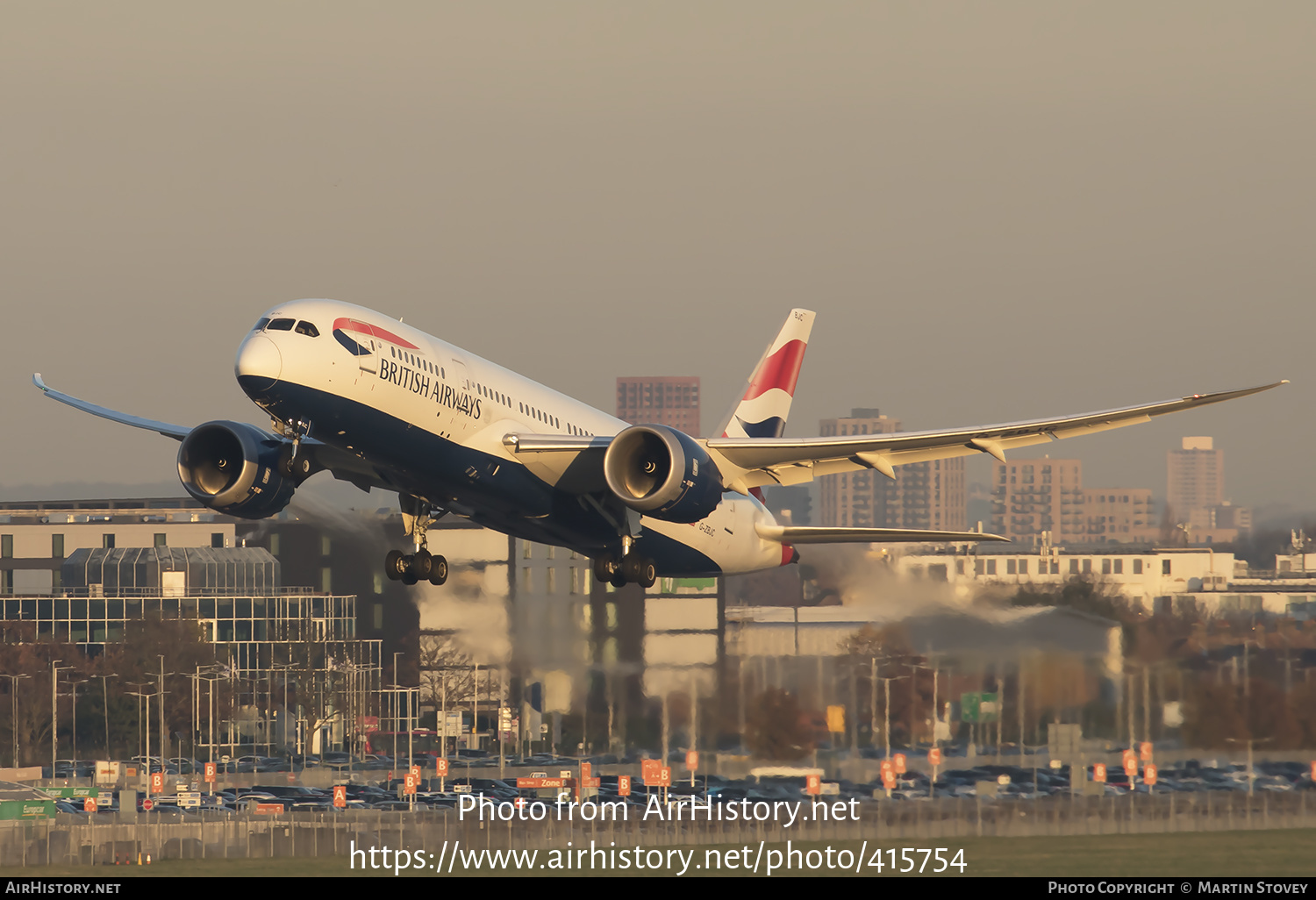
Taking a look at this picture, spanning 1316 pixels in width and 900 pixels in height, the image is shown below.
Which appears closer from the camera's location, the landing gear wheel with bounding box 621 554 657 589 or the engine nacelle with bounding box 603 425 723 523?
the engine nacelle with bounding box 603 425 723 523

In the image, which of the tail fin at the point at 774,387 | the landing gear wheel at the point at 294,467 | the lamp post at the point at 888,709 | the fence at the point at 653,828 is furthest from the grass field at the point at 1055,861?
the landing gear wheel at the point at 294,467

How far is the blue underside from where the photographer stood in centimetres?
3212

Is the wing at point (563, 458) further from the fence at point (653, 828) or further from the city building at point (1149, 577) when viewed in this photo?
the fence at point (653, 828)

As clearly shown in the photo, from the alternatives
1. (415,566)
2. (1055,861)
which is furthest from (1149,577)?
(415,566)

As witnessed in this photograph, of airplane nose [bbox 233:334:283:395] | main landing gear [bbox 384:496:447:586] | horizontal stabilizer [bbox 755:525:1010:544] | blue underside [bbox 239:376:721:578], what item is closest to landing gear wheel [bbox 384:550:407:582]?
main landing gear [bbox 384:496:447:586]

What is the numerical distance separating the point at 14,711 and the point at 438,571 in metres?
43.7

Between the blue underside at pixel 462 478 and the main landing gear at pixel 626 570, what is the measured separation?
61 centimetres

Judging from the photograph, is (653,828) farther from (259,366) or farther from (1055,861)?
(259,366)

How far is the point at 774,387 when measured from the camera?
47.7 m

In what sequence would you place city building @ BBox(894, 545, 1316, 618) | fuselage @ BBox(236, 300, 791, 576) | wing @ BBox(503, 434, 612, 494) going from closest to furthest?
fuselage @ BBox(236, 300, 791, 576) → wing @ BBox(503, 434, 612, 494) → city building @ BBox(894, 545, 1316, 618)

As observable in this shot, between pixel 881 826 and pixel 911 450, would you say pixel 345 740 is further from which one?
pixel 911 450

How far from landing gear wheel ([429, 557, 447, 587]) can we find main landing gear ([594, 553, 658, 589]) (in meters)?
3.34

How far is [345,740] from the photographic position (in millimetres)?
75188

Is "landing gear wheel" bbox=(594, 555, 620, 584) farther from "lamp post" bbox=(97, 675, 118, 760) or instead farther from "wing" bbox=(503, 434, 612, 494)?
"lamp post" bbox=(97, 675, 118, 760)
